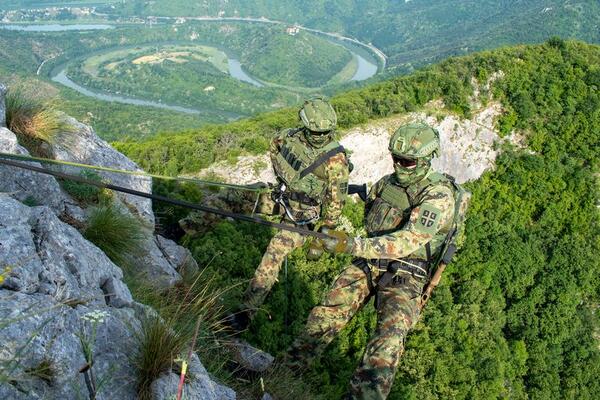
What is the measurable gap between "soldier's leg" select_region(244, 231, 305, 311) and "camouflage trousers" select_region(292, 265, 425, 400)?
4.26 feet

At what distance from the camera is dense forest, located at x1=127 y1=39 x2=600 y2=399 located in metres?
A: 10.8

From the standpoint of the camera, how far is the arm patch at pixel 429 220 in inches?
206

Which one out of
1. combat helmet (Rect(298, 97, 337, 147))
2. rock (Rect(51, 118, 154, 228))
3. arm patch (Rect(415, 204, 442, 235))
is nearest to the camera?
arm patch (Rect(415, 204, 442, 235))

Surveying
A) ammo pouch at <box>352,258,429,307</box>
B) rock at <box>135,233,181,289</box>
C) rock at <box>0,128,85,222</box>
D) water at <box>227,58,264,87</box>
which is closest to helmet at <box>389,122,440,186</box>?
ammo pouch at <box>352,258,429,307</box>

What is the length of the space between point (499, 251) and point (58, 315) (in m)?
24.5

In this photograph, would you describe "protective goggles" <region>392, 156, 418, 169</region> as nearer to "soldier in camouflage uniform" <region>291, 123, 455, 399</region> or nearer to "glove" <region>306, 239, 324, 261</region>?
"soldier in camouflage uniform" <region>291, 123, 455, 399</region>

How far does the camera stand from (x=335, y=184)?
7.07 meters

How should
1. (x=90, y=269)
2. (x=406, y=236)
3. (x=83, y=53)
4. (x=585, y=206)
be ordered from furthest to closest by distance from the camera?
(x=83, y=53) → (x=585, y=206) → (x=406, y=236) → (x=90, y=269)

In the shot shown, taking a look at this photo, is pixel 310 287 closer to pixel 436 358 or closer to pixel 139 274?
pixel 436 358

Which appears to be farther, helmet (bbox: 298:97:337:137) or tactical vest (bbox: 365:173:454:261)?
helmet (bbox: 298:97:337:137)

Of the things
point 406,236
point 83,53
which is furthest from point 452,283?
point 83,53

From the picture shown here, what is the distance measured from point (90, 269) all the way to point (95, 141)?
4543 millimetres

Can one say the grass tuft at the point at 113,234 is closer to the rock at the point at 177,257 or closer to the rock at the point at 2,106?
the rock at the point at 177,257

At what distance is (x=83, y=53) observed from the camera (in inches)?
5182
